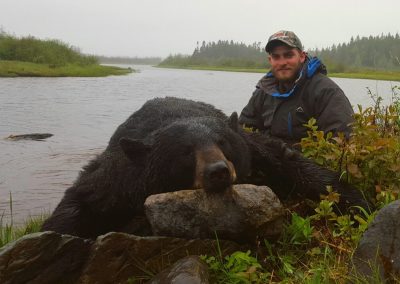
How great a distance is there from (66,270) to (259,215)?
108 cm

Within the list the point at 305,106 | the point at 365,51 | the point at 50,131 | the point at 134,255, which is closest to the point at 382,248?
the point at 134,255

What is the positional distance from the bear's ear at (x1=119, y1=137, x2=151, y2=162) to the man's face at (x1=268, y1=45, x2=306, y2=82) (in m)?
2.43

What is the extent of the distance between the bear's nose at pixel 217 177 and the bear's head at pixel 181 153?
16 centimetres

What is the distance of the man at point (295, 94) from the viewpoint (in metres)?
4.86

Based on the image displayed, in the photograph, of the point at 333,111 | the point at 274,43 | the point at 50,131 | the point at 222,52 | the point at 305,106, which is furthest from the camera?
the point at 222,52

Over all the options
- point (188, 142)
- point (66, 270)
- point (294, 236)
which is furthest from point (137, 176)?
point (294, 236)

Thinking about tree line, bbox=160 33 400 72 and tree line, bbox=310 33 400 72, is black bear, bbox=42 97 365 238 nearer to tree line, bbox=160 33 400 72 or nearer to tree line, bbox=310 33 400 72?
tree line, bbox=160 33 400 72

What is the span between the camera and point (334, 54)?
106 m

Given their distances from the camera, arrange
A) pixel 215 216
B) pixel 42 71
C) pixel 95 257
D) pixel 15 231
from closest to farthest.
Result: pixel 95 257, pixel 215 216, pixel 15 231, pixel 42 71

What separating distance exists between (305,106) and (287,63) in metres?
0.54

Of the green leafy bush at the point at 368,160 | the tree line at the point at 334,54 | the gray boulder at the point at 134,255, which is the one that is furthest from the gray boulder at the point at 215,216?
the tree line at the point at 334,54

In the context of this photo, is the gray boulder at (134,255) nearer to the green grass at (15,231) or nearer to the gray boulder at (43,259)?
the gray boulder at (43,259)

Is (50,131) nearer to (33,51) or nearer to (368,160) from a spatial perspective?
(368,160)

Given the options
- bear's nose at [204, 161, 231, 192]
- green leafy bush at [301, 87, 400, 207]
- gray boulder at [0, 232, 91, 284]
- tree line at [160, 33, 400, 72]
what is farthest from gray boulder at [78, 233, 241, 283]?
tree line at [160, 33, 400, 72]
